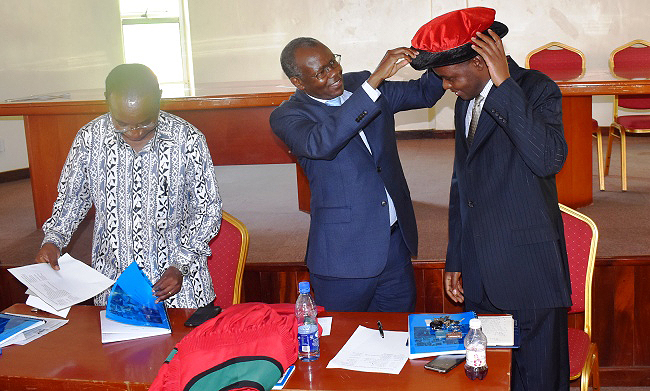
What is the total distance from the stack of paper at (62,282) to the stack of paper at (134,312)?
102mm

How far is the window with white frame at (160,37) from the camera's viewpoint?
9.05 m

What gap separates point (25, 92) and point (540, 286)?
6.62 m

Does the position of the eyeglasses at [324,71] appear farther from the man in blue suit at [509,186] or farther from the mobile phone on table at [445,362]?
the mobile phone on table at [445,362]

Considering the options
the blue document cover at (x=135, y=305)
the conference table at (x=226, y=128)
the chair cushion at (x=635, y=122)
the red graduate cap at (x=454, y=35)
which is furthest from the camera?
the chair cushion at (x=635, y=122)

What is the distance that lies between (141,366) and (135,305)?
0.84 feet

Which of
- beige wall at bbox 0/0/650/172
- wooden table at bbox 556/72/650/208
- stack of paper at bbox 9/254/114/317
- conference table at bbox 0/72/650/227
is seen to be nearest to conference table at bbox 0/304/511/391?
stack of paper at bbox 9/254/114/317

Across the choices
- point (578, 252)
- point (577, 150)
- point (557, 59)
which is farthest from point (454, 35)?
point (557, 59)

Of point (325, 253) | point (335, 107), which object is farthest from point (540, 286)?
point (335, 107)

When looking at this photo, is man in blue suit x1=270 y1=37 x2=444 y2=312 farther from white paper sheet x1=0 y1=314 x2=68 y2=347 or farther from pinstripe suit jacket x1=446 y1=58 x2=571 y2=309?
white paper sheet x1=0 y1=314 x2=68 y2=347

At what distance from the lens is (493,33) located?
7.22 ft

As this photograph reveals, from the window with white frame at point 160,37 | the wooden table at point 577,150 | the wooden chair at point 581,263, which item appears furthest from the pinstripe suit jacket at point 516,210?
the window with white frame at point 160,37

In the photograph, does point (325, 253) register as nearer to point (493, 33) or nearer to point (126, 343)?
point (126, 343)

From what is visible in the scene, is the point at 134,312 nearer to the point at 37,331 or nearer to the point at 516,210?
the point at 37,331

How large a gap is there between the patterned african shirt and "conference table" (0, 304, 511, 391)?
21cm
